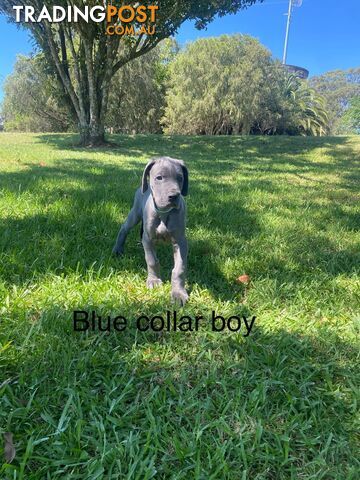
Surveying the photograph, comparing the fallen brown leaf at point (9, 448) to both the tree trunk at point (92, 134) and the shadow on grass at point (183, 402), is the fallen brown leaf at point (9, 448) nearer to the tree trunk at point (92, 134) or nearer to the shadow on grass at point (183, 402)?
the shadow on grass at point (183, 402)

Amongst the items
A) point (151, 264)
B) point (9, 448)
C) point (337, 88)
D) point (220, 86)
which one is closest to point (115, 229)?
point (151, 264)

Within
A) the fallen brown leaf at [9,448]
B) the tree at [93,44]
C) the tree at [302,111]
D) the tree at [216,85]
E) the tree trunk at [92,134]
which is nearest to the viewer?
the fallen brown leaf at [9,448]

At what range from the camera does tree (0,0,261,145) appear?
1090cm

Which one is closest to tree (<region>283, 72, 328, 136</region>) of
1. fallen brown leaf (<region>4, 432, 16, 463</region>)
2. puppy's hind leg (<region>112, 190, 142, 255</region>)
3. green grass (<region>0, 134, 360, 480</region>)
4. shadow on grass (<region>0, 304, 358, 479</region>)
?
green grass (<region>0, 134, 360, 480</region>)

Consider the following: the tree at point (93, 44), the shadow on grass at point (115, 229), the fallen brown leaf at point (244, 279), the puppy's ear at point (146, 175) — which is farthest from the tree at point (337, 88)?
the puppy's ear at point (146, 175)

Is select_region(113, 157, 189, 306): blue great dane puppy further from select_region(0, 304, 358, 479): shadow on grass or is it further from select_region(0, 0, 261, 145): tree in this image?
select_region(0, 0, 261, 145): tree

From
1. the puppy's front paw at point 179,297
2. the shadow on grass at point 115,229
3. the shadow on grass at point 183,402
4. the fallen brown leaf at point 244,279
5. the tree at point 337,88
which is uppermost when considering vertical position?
the tree at point 337,88

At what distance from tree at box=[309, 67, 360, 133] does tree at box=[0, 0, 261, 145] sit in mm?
50338

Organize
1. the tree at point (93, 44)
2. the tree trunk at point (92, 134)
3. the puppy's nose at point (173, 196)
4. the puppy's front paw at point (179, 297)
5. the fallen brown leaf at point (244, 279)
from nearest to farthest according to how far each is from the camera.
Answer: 1. the puppy's nose at point (173, 196)
2. the puppy's front paw at point (179, 297)
3. the fallen brown leaf at point (244, 279)
4. the tree at point (93, 44)
5. the tree trunk at point (92, 134)

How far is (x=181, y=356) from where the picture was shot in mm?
2045

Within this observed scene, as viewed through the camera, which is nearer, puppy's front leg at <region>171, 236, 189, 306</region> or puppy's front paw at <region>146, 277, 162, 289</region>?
puppy's front leg at <region>171, 236, 189, 306</region>

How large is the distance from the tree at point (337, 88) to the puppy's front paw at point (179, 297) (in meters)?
60.0

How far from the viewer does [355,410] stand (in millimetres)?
1704

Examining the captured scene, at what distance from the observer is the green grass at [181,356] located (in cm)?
146
